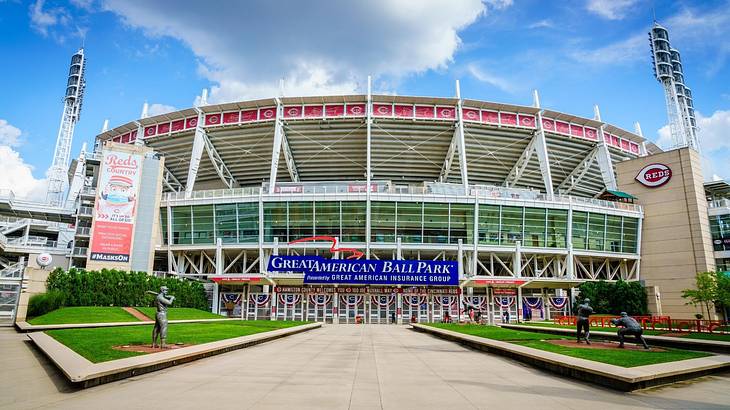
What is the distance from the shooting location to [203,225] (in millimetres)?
47781

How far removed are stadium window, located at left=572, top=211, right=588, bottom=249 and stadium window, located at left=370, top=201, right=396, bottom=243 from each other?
65.3ft

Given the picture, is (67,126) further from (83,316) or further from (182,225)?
(83,316)

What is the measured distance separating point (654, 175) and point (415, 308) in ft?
102

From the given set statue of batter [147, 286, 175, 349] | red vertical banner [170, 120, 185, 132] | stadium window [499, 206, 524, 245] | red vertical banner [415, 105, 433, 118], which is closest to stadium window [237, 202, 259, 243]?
red vertical banner [170, 120, 185, 132]

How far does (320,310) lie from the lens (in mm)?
45875

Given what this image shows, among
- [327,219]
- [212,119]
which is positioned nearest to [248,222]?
[327,219]

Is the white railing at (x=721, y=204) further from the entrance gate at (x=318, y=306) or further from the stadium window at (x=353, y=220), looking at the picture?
the entrance gate at (x=318, y=306)

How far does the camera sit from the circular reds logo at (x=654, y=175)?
159ft

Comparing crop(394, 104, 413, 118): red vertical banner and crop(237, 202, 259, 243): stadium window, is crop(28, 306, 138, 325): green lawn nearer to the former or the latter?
crop(237, 202, 259, 243): stadium window

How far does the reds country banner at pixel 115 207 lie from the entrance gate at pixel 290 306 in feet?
52.0

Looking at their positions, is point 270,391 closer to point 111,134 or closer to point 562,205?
point 562,205

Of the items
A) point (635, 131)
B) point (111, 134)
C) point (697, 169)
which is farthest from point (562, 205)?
point (111, 134)

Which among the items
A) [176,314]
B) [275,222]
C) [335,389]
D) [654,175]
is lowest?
[335,389]

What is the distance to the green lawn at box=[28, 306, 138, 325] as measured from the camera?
25.9 metres
